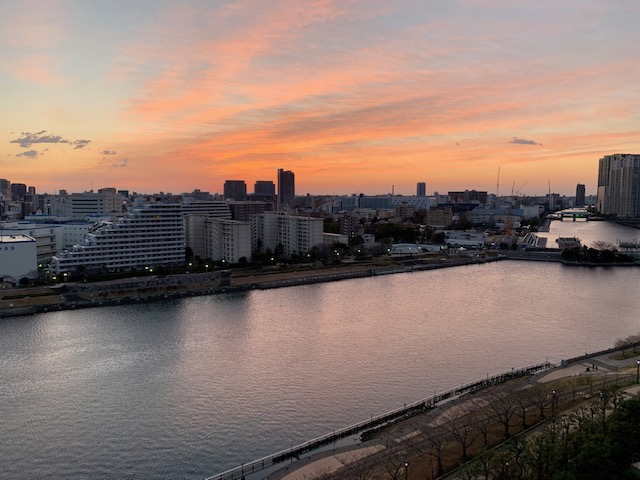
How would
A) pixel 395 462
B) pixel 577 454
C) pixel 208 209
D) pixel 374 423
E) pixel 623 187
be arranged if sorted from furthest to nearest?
pixel 623 187
pixel 208 209
pixel 374 423
pixel 395 462
pixel 577 454

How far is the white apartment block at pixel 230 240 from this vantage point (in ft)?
39.5

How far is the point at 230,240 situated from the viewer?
39.7 feet

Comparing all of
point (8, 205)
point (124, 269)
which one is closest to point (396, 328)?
point (124, 269)

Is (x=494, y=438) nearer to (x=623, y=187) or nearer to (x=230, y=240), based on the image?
(x=230, y=240)

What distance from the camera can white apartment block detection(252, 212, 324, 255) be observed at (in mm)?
13719

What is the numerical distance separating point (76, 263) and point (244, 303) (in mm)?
3669

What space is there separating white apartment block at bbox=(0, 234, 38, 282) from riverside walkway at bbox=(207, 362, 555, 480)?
783 centimetres

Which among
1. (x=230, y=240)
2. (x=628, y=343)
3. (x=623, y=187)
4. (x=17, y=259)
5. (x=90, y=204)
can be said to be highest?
(x=623, y=187)

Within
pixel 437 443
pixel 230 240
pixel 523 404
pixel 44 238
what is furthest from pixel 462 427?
pixel 44 238

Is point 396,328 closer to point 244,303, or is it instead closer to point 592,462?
point 244,303

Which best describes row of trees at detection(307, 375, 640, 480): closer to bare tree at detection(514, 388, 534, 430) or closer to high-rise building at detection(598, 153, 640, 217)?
bare tree at detection(514, 388, 534, 430)

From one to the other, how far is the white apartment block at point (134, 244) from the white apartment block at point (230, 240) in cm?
118

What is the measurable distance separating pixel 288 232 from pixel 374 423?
10385 millimetres

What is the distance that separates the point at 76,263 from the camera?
9891 millimetres
